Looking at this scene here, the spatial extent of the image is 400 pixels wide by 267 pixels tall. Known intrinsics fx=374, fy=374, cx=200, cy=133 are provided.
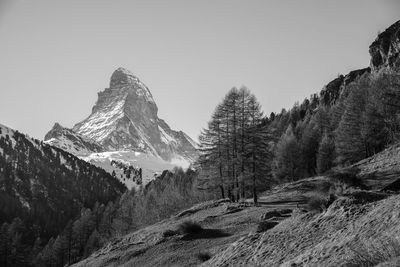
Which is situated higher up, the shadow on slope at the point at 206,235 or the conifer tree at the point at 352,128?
the conifer tree at the point at 352,128

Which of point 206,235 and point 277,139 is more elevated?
point 277,139

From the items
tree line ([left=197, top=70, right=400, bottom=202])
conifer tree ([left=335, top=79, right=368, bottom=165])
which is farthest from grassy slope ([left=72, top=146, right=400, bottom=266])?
conifer tree ([left=335, top=79, right=368, bottom=165])

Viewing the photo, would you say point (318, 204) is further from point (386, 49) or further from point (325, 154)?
point (386, 49)

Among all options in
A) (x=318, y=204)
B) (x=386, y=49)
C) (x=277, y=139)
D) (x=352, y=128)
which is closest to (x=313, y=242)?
(x=318, y=204)

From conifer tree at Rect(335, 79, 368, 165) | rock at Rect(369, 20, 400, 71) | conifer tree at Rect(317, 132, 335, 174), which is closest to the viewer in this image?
conifer tree at Rect(335, 79, 368, 165)

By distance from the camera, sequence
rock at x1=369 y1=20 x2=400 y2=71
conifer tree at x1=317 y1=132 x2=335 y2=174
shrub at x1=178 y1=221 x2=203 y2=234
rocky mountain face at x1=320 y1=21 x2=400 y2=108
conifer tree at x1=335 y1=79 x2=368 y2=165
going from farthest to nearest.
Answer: rock at x1=369 y1=20 x2=400 y2=71 < rocky mountain face at x1=320 y1=21 x2=400 y2=108 < conifer tree at x1=317 y1=132 x2=335 y2=174 < conifer tree at x1=335 y1=79 x2=368 y2=165 < shrub at x1=178 y1=221 x2=203 y2=234

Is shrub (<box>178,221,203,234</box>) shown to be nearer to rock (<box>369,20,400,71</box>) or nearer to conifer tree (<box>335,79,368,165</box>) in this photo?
conifer tree (<box>335,79,368,165</box>)

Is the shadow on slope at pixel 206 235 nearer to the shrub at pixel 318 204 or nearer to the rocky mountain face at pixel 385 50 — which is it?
the shrub at pixel 318 204

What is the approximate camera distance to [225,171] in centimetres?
4225

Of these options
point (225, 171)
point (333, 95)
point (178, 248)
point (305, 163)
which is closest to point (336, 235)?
point (178, 248)

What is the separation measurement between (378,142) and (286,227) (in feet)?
142

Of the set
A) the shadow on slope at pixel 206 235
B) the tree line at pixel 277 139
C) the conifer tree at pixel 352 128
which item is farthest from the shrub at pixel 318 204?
the conifer tree at pixel 352 128

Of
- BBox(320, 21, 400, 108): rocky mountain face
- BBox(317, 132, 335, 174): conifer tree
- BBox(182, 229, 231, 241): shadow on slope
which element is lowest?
BBox(182, 229, 231, 241): shadow on slope

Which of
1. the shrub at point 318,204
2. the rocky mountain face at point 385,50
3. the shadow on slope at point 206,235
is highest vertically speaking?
the rocky mountain face at point 385,50
